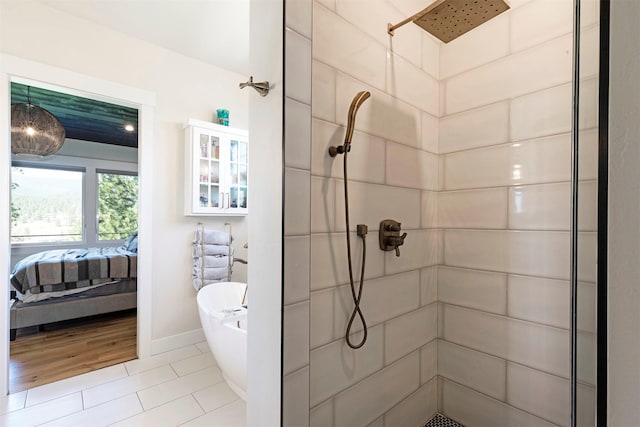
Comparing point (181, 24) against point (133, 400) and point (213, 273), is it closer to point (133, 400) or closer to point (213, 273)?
point (213, 273)

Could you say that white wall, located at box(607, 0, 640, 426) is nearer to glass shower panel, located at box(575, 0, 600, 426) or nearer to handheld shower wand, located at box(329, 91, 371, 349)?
glass shower panel, located at box(575, 0, 600, 426)

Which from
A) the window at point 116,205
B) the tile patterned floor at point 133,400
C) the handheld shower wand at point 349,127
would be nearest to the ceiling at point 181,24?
the handheld shower wand at point 349,127

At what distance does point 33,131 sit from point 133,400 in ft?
8.66

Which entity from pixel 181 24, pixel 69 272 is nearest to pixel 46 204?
pixel 69 272

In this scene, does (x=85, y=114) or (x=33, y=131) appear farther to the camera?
(x=85, y=114)

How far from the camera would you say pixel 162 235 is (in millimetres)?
2717

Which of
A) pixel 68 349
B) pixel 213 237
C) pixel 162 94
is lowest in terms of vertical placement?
pixel 68 349

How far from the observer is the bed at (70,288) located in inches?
123

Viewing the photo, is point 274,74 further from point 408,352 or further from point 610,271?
point 408,352

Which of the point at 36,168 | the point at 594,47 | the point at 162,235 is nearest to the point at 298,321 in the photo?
the point at 594,47

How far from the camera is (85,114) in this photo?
402 centimetres

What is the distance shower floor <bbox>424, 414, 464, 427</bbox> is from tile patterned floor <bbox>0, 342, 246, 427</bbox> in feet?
3.60

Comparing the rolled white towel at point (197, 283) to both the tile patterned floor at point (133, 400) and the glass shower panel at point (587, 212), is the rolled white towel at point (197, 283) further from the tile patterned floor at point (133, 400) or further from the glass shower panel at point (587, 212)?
the glass shower panel at point (587, 212)

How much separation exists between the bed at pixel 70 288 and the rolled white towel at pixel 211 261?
149 centimetres
